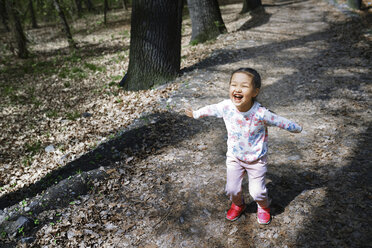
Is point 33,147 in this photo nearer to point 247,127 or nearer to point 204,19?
point 247,127

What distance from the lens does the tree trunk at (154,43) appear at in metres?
6.81

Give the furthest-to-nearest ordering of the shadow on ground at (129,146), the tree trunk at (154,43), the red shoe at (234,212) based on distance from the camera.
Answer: the tree trunk at (154,43), the shadow on ground at (129,146), the red shoe at (234,212)

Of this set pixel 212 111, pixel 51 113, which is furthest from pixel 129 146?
pixel 51 113

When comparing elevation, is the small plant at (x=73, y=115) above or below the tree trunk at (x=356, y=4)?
below

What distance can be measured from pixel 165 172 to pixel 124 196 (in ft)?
2.50

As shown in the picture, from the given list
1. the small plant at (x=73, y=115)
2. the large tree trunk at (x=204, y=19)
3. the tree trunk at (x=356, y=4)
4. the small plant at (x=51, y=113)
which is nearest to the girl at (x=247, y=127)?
the small plant at (x=73, y=115)

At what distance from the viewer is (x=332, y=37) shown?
9906 mm

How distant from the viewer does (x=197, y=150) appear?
4.77 m

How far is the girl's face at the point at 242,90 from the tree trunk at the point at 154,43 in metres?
4.92

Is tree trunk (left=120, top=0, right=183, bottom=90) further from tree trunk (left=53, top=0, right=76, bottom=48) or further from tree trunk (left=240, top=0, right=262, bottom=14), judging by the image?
tree trunk (left=240, top=0, right=262, bottom=14)

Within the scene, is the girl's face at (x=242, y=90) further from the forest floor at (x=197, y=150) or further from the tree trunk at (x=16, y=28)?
the tree trunk at (x=16, y=28)

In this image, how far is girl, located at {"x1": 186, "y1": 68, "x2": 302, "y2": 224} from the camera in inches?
104

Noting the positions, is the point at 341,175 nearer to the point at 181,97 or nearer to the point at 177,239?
the point at 177,239

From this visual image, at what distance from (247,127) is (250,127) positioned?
0.03m
